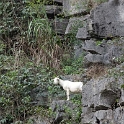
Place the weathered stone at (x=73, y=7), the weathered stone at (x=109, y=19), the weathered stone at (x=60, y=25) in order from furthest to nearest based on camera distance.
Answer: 1. the weathered stone at (x=60, y=25)
2. the weathered stone at (x=73, y=7)
3. the weathered stone at (x=109, y=19)

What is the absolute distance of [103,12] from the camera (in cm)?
952

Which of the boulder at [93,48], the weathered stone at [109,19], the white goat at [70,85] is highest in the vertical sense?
the weathered stone at [109,19]

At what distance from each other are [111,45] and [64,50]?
237 cm

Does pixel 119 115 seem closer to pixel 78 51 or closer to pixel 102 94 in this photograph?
pixel 102 94

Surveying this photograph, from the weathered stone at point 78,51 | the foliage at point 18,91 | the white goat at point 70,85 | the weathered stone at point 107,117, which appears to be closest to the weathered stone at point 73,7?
the weathered stone at point 78,51

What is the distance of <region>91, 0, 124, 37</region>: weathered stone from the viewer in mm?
9286

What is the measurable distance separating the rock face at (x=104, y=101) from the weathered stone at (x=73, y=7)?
156 inches

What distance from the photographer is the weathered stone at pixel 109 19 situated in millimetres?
9286

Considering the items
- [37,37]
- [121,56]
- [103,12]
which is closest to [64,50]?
[37,37]

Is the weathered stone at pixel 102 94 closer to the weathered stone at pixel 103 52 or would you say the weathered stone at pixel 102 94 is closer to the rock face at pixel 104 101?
the rock face at pixel 104 101

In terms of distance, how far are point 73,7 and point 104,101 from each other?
498cm

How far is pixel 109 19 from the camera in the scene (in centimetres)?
943

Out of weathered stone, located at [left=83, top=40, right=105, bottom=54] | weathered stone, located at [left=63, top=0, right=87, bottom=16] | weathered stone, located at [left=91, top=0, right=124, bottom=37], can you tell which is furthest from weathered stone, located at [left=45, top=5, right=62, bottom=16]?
weathered stone, located at [left=83, top=40, right=105, bottom=54]

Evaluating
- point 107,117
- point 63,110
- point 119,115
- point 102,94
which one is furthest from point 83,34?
point 119,115
